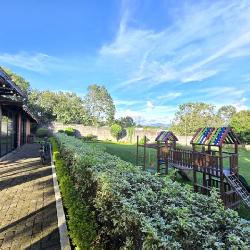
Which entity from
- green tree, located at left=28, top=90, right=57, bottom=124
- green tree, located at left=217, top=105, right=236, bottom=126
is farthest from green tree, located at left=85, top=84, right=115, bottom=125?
green tree, located at left=217, top=105, right=236, bottom=126

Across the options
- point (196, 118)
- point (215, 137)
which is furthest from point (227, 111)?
point (215, 137)

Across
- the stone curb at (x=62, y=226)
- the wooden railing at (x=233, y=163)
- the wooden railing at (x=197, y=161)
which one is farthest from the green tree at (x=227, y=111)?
the stone curb at (x=62, y=226)

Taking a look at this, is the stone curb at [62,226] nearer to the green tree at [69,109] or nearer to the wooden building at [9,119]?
the wooden building at [9,119]

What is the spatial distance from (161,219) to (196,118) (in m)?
49.3

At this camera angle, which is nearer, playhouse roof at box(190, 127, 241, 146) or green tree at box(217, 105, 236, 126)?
playhouse roof at box(190, 127, 241, 146)

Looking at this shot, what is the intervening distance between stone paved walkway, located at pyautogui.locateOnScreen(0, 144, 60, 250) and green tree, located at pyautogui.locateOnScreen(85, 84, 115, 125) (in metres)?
43.3

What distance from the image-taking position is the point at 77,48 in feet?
92.5

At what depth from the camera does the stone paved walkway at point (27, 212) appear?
4039mm

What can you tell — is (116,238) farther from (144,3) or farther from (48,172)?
(144,3)

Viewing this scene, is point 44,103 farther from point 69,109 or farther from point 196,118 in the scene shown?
point 196,118

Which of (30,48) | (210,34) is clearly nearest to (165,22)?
(210,34)

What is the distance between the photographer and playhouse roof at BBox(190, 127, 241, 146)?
9.46 m

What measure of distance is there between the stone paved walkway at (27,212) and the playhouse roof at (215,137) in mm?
6224

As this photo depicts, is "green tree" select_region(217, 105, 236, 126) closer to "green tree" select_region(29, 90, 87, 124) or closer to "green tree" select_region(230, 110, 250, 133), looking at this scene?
"green tree" select_region(230, 110, 250, 133)
